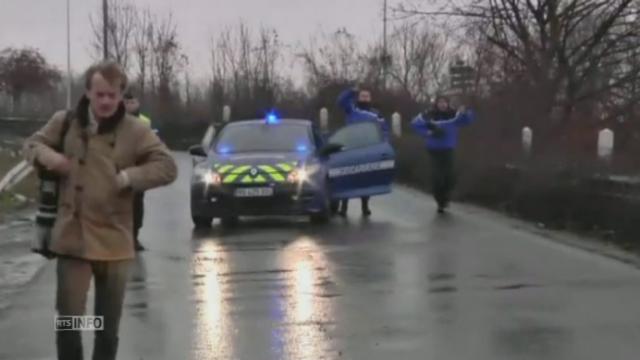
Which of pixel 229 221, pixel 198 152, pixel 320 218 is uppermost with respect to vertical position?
pixel 198 152

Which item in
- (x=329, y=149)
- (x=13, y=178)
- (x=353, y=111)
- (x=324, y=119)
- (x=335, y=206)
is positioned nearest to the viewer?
(x=329, y=149)

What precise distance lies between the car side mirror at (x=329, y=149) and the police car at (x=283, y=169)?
0.01 m

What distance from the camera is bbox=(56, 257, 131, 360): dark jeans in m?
5.48

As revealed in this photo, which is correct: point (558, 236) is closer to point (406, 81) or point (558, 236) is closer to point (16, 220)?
point (16, 220)

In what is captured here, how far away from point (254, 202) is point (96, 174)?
9.11 metres

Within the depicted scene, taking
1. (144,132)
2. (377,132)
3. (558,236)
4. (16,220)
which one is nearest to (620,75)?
(377,132)

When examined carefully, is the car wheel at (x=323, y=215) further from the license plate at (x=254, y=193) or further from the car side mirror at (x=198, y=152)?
the car side mirror at (x=198, y=152)

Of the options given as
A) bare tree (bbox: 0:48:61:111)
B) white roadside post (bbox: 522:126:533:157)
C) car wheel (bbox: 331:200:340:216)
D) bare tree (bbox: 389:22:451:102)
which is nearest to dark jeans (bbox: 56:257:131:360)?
car wheel (bbox: 331:200:340:216)

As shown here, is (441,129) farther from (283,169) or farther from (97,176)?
(97,176)

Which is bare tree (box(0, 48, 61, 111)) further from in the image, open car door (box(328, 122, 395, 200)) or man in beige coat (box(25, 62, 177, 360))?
man in beige coat (box(25, 62, 177, 360))

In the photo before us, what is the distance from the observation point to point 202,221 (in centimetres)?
1484

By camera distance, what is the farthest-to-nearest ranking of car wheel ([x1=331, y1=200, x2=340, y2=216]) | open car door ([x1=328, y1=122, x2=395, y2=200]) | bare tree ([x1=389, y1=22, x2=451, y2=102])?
bare tree ([x1=389, y1=22, x2=451, y2=102]), car wheel ([x1=331, y1=200, x2=340, y2=216]), open car door ([x1=328, y1=122, x2=395, y2=200])

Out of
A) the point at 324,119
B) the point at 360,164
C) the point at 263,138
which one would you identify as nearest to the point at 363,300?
the point at 263,138

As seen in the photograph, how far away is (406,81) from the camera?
4794 cm
